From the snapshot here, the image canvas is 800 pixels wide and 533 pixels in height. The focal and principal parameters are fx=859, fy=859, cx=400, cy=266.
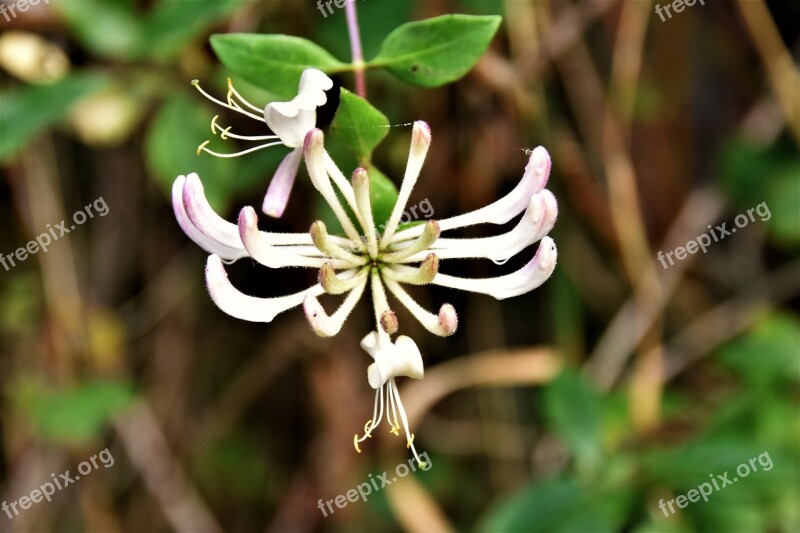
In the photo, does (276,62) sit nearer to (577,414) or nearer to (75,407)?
(577,414)

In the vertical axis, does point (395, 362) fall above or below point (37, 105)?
below

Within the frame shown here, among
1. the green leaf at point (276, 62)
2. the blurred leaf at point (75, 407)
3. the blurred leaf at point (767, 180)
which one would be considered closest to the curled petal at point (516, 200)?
the green leaf at point (276, 62)

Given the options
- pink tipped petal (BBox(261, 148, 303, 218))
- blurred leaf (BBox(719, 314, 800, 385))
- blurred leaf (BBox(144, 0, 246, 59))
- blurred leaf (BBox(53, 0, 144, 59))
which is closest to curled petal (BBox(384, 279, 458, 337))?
pink tipped petal (BBox(261, 148, 303, 218))

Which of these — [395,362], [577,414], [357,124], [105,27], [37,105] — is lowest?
[577,414]

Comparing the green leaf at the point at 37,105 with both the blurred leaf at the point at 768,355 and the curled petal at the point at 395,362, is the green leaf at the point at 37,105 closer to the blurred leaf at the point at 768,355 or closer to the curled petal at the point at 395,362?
the curled petal at the point at 395,362

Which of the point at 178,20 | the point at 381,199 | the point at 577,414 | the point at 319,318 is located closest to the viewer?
the point at 319,318

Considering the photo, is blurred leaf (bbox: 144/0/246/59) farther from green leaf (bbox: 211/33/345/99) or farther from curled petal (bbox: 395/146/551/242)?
curled petal (bbox: 395/146/551/242)

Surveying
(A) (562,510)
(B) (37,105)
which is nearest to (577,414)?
(A) (562,510)
